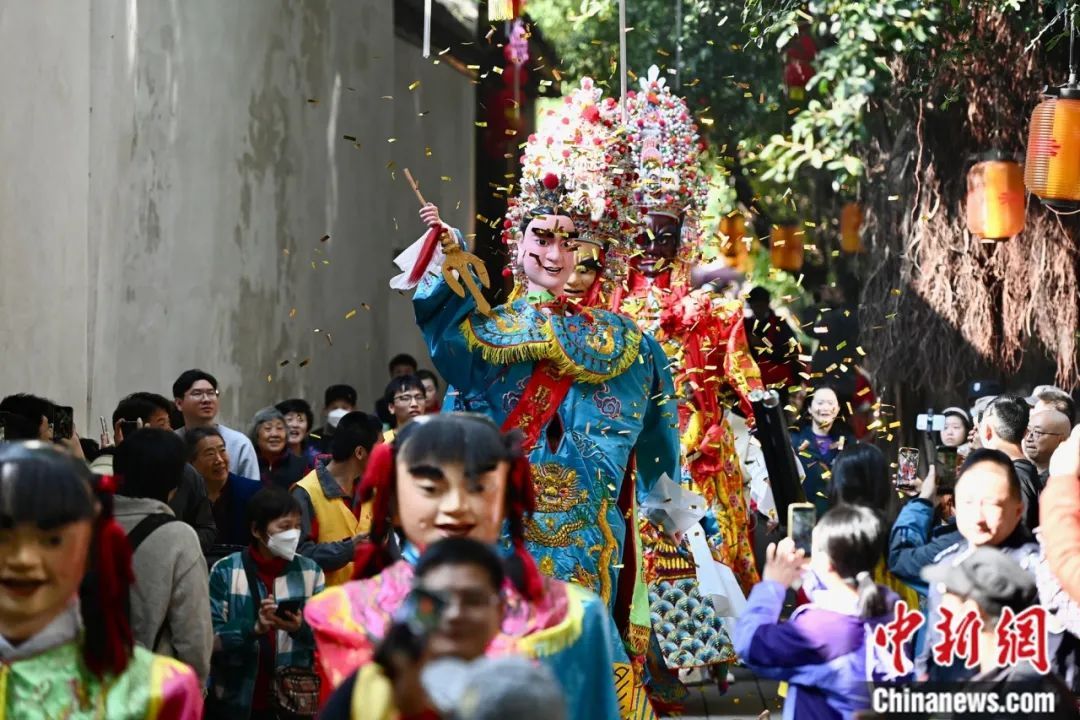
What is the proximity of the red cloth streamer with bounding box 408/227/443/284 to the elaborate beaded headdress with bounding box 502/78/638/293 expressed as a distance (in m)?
0.68

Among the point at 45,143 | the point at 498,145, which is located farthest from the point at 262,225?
the point at 498,145

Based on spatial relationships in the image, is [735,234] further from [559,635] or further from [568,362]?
[559,635]

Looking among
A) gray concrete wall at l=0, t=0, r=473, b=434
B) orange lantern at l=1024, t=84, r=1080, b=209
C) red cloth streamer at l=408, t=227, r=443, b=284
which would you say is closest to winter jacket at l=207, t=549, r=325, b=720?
red cloth streamer at l=408, t=227, r=443, b=284

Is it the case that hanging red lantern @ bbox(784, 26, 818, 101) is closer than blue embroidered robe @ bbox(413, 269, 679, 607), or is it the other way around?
blue embroidered robe @ bbox(413, 269, 679, 607)

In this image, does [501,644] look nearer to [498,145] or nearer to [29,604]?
[29,604]

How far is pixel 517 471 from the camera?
4.36 m

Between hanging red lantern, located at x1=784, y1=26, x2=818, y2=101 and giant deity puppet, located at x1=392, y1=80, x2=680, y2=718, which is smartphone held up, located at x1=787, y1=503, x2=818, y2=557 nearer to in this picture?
giant deity puppet, located at x1=392, y1=80, x2=680, y2=718

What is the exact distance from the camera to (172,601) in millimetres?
5812

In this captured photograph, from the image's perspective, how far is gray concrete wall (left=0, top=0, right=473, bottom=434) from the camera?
9.98 metres

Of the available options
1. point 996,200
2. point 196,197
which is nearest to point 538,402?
point 196,197

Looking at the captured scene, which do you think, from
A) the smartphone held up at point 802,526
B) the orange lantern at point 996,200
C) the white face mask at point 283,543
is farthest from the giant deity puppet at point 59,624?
the orange lantern at point 996,200

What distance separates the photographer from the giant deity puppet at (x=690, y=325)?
9875mm

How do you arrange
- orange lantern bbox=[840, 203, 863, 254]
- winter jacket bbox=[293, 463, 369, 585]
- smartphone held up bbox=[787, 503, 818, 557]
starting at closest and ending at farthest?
smartphone held up bbox=[787, 503, 818, 557]
winter jacket bbox=[293, 463, 369, 585]
orange lantern bbox=[840, 203, 863, 254]

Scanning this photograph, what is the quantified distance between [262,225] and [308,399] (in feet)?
5.35
